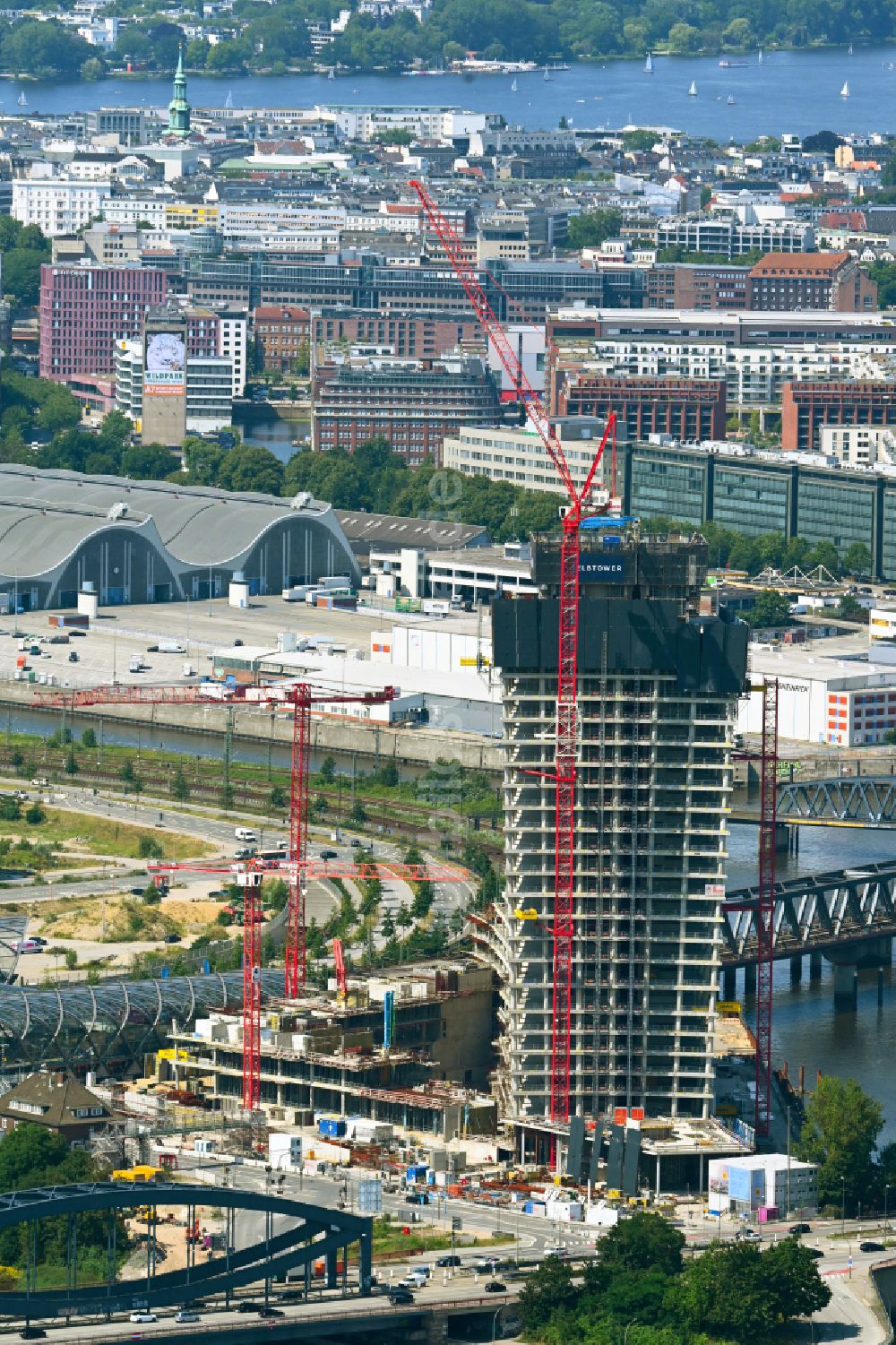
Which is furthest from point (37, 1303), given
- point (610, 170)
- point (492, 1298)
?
point (610, 170)

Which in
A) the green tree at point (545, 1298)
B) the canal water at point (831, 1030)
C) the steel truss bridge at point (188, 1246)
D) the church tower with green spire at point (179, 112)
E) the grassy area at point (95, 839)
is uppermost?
the church tower with green spire at point (179, 112)

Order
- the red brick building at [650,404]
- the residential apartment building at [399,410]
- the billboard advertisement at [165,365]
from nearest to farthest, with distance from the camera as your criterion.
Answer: the red brick building at [650,404], the residential apartment building at [399,410], the billboard advertisement at [165,365]

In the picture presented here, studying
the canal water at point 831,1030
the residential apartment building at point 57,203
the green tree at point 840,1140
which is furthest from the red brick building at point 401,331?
the green tree at point 840,1140

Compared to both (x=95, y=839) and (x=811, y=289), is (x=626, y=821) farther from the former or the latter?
(x=811, y=289)

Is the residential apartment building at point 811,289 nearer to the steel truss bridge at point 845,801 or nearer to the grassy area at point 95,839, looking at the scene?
the steel truss bridge at point 845,801

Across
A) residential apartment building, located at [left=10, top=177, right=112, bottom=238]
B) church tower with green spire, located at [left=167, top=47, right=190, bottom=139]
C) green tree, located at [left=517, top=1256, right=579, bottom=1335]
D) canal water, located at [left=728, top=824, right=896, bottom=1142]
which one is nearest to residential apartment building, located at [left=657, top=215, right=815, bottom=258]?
residential apartment building, located at [left=10, top=177, right=112, bottom=238]

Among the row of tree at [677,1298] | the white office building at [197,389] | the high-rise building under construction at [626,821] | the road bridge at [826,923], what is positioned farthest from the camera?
the white office building at [197,389]

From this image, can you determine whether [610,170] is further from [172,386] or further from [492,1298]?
[492,1298]

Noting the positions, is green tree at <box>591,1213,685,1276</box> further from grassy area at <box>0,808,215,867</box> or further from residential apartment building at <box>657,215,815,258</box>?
residential apartment building at <box>657,215,815,258</box>
